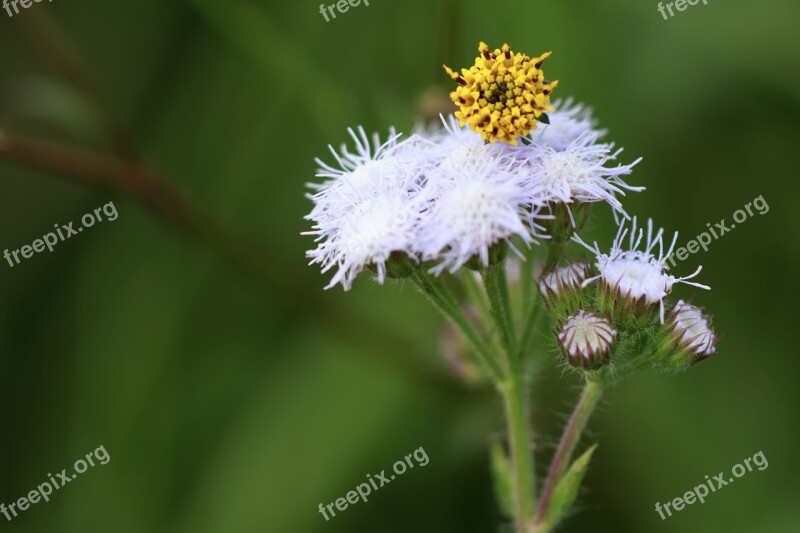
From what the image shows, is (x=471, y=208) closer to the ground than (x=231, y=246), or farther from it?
closer to the ground

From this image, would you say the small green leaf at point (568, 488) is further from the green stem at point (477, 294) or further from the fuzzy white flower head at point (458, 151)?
the fuzzy white flower head at point (458, 151)

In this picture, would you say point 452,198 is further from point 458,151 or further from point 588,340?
point 588,340

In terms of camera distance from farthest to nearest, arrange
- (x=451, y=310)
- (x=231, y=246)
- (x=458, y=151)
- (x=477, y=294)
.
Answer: (x=231, y=246) → (x=477, y=294) → (x=451, y=310) → (x=458, y=151)

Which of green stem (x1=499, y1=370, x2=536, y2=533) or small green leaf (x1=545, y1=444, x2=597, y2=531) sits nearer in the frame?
small green leaf (x1=545, y1=444, x2=597, y2=531)

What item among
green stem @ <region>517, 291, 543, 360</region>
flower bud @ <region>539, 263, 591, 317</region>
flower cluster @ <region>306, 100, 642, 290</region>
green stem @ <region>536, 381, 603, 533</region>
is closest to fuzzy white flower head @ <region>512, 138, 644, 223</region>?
flower cluster @ <region>306, 100, 642, 290</region>

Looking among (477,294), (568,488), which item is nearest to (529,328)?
(477,294)

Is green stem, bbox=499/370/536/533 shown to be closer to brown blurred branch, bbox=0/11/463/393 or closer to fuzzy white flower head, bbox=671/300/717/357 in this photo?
fuzzy white flower head, bbox=671/300/717/357

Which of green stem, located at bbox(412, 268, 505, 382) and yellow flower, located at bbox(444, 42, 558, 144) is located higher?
yellow flower, located at bbox(444, 42, 558, 144)

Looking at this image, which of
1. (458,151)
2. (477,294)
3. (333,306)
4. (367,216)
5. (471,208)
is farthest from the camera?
(333,306)

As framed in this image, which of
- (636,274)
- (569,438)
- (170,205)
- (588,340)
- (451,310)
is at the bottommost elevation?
(569,438)
